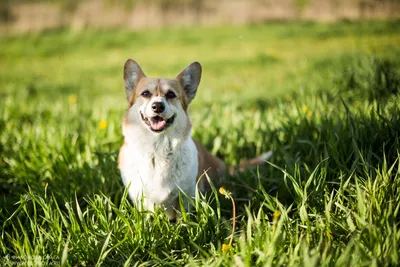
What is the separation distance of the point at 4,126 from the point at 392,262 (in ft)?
13.7

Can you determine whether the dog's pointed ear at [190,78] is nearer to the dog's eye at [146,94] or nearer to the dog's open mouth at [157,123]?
the dog's eye at [146,94]

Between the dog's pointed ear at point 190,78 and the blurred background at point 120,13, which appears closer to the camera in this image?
the dog's pointed ear at point 190,78

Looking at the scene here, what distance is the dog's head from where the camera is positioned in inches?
94.7

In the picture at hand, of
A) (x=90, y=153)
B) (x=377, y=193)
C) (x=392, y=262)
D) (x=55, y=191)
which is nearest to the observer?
(x=392, y=262)

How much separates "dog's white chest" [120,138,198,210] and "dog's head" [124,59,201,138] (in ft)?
0.48

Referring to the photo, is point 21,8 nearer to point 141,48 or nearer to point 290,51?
point 141,48

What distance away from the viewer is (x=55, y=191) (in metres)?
2.66

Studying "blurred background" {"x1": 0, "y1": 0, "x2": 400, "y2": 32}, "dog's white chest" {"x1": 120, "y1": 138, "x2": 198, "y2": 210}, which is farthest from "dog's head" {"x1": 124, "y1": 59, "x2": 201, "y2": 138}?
"blurred background" {"x1": 0, "y1": 0, "x2": 400, "y2": 32}

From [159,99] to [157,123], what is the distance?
0.17 m

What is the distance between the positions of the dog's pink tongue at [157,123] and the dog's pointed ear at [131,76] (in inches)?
18.6

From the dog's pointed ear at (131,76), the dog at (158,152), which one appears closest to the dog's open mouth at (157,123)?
the dog at (158,152)

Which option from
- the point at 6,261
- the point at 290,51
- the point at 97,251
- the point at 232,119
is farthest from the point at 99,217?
the point at 290,51

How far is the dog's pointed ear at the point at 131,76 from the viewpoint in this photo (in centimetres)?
272

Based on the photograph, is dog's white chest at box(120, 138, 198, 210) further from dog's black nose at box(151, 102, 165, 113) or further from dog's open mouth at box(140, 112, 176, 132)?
dog's black nose at box(151, 102, 165, 113)
